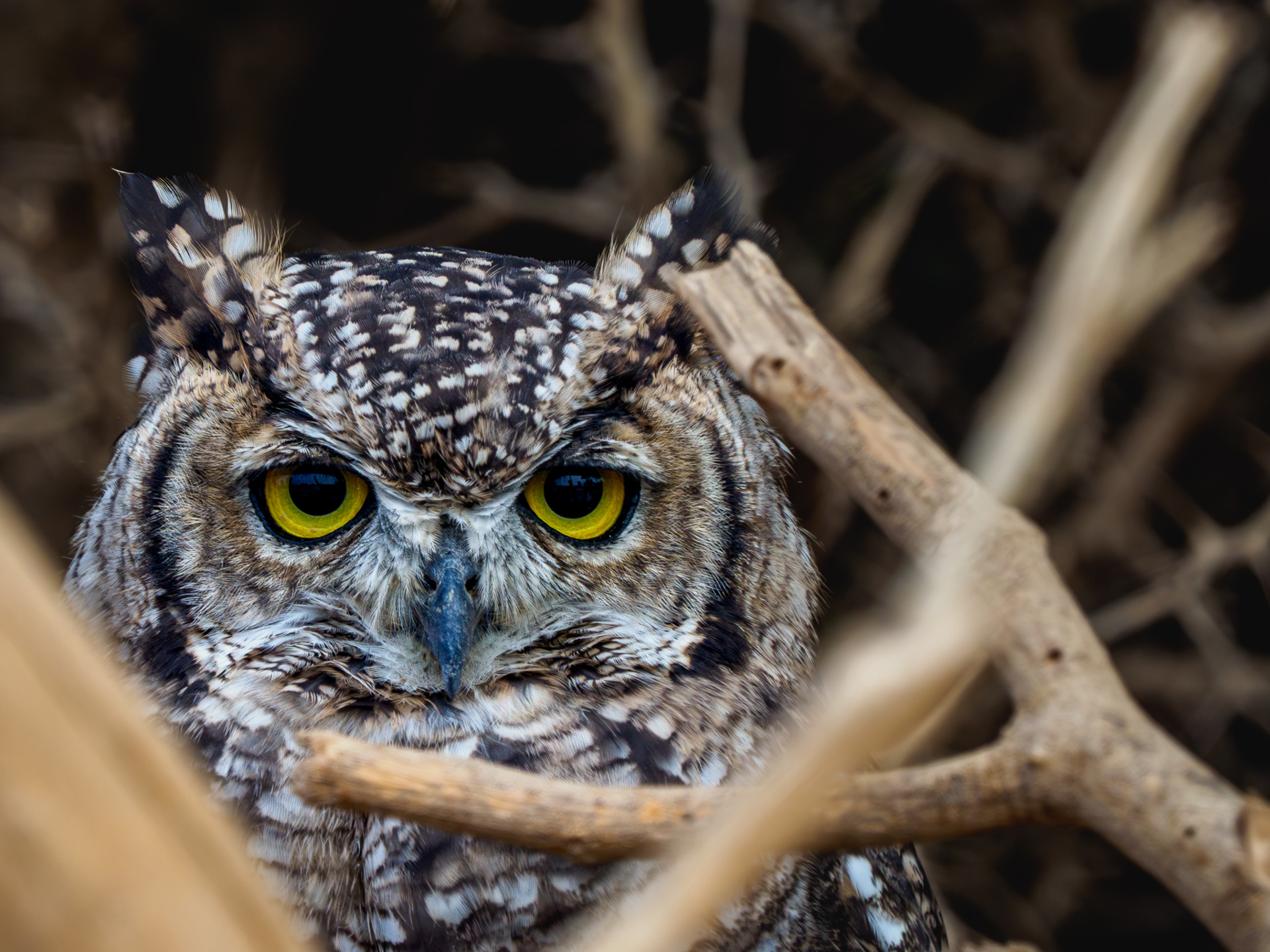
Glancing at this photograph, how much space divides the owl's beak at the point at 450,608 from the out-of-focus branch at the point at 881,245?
175 centimetres

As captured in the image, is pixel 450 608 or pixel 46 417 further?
pixel 46 417

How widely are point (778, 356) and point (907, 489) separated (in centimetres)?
14

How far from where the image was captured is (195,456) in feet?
4.21

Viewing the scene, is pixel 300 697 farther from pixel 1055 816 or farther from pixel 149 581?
pixel 1055 816

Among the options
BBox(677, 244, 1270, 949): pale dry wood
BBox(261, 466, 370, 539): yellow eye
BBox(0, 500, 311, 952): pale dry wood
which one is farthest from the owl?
BBox(0, 500, 311, 952): pale dry wood

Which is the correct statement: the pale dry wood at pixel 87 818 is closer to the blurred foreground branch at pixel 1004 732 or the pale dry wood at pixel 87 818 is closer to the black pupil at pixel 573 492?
the blurred foreground branch at pixel 1004 732

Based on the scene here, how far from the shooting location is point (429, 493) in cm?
125

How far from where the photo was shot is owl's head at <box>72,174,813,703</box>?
48.8 inches

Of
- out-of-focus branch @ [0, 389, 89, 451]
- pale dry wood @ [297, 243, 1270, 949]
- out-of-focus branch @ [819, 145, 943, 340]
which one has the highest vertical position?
out-of-focus branch @ [0, 389, 89, 451]

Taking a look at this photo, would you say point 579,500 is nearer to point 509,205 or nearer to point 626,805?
point 626,805

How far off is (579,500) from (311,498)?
12.1 inches

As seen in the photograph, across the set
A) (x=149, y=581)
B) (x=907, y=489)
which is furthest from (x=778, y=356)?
(x=149, y=581)

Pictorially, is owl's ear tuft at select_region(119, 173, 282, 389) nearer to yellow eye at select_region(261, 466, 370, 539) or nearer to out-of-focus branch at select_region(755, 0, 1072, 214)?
yellow eye at select_region(261, 466, 370, 539)

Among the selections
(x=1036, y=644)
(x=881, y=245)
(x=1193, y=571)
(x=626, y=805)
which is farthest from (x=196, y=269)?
(x=1193, y=571)
